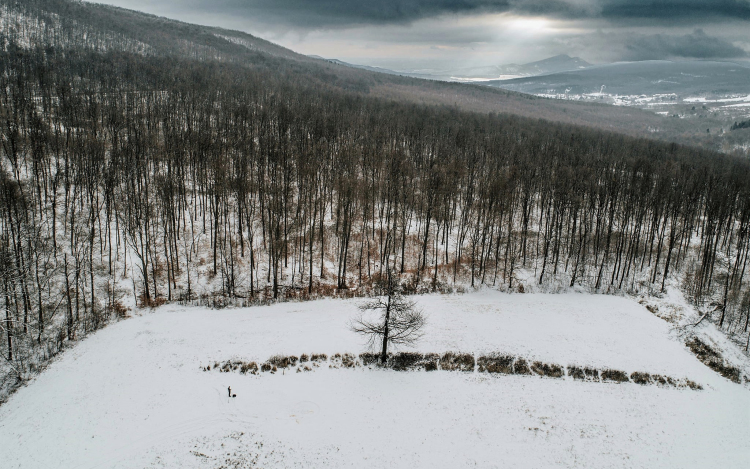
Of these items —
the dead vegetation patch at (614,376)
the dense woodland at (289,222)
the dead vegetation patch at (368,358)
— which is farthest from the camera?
the dense woodland at (289,222)

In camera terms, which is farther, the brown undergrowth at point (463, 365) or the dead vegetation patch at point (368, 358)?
the dead vegetation patch at point (368, 358)

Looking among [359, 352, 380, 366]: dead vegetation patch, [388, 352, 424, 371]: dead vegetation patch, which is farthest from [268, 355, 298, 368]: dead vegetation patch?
[388, 352, 424, 371]: dead vegetation patch

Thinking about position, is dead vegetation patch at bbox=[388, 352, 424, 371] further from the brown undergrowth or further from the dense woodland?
the dense woodland

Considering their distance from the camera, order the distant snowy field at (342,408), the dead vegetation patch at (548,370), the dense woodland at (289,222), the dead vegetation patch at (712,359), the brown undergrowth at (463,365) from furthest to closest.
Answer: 1. the dense woodland at (289,222)
2. the dead vegetation patch at (712,359)
3. the dead vegetation patch at (548,370)
4. the brown undergrowth at (463,365)
5. the distant snowy field at (342,408)

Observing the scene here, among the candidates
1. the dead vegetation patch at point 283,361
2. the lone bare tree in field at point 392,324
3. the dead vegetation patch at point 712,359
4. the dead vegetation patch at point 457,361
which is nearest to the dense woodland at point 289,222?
the dead vegetation patch at point 712,359

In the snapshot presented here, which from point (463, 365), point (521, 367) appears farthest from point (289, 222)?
point (521, 367)

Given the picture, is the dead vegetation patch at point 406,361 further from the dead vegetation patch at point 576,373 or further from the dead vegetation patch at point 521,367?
the dead vegetation patch at point 576,373
